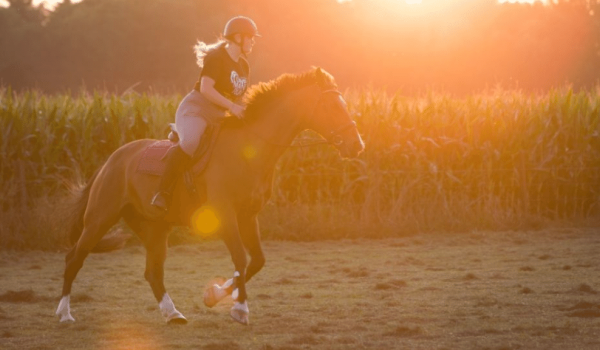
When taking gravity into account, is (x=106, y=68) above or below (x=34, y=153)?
above

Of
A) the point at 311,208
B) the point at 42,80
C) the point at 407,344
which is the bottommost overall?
the point at 407,344

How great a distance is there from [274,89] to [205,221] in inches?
50.9

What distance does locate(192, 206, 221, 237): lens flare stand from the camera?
26.0 ft

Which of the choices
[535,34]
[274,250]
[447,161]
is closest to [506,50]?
[535,34]

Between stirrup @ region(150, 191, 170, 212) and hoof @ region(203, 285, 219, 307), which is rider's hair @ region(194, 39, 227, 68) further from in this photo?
hoof @ region(203, 285, 219, 307)

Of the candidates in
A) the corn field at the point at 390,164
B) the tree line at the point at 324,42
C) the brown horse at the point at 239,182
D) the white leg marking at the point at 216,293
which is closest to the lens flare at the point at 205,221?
the brown horse at the point at 239,182

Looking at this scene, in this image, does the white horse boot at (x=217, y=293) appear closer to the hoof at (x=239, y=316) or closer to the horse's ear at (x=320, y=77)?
the hoof at (x=239, y=316)

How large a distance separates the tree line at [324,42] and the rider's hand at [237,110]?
109ft

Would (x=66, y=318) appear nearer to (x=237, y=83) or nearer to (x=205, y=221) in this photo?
(x=205, y=221)

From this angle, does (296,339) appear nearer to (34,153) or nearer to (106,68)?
(34,153)

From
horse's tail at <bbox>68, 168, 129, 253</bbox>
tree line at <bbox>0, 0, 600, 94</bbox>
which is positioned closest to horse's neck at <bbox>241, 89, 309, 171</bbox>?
horse's tail at <bbox>68, 168, 129, 253</bbox>

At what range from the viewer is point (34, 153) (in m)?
15.1

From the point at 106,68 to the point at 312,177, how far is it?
32111 millimetres

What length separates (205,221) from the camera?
26.4 feet
